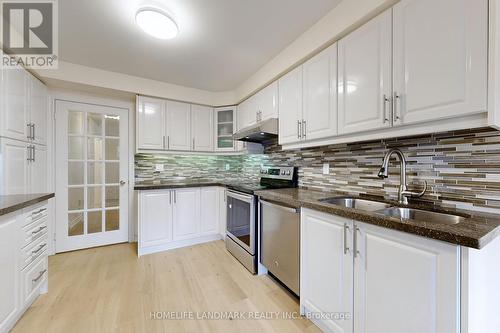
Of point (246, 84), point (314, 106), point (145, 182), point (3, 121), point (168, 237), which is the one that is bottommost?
point (168, 237)

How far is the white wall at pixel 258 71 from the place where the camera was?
1.43m

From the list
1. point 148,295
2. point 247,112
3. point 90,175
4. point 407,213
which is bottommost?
point 148,295

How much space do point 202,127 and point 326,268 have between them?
105 inches

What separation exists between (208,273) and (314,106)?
6.66 ft

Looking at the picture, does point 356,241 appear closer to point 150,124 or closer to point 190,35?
point 190,35

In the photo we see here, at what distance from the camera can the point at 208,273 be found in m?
2.22

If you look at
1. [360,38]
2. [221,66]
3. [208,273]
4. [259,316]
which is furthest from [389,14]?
[208,273]

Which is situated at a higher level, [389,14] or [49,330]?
[389,14]

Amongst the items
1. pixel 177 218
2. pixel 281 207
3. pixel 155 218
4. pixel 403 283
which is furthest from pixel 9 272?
pixel 403 283

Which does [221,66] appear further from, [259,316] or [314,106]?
[259,316]

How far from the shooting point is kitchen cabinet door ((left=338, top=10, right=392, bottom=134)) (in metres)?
1.29

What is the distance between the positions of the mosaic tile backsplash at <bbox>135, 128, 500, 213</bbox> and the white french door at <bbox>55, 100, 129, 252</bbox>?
2492 mm

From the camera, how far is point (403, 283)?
955 millimetres

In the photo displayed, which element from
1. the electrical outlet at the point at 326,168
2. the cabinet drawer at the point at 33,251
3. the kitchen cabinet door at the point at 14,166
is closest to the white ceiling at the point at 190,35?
the kitchen cabinet door at the point at 14,166
